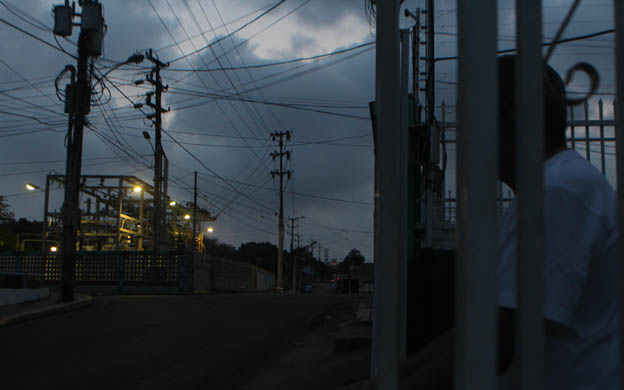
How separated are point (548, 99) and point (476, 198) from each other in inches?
16.8

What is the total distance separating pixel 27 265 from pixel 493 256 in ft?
87.4

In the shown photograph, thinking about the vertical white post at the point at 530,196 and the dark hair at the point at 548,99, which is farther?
the dark hair at the point at 548,99

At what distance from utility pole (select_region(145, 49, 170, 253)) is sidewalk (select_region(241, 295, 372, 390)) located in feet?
51.3

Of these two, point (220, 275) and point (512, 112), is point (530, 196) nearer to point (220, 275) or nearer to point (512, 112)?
point (512, 112)

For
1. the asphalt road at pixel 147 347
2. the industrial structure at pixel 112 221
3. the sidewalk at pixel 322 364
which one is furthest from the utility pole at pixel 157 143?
the sidewalk at pixel 322 364

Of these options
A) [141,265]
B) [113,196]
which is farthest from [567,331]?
[113,196]

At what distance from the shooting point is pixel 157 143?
76.4 ft

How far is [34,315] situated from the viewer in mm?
10406

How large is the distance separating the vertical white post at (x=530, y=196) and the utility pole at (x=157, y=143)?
73.0 feet

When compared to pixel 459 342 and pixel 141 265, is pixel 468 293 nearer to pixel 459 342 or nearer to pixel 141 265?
pixel 459 342

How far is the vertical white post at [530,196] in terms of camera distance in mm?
884

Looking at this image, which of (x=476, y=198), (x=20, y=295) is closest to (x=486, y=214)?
(x=476, y=198)

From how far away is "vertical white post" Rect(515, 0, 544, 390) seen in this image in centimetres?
88

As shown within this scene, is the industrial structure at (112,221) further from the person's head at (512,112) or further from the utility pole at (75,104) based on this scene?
the person's head at (512,112)
